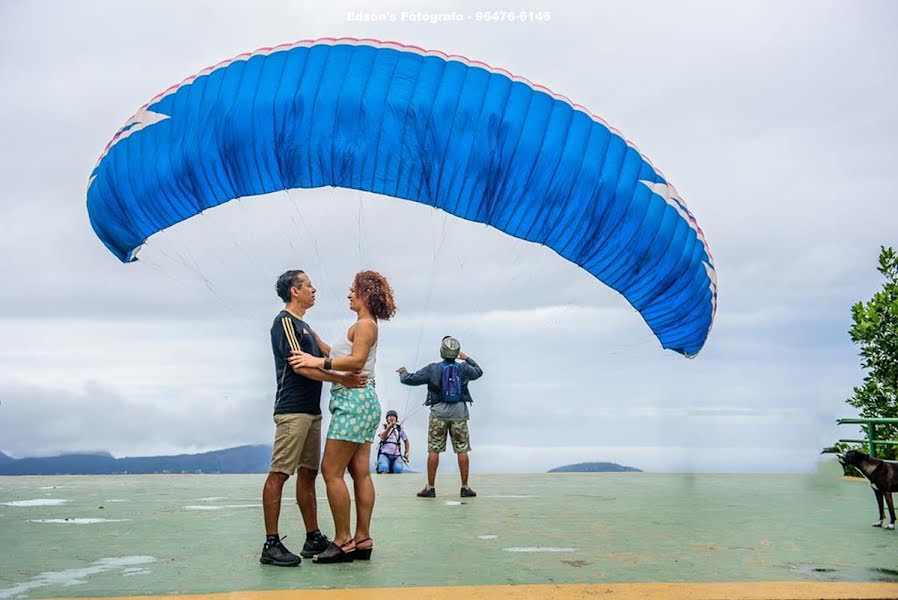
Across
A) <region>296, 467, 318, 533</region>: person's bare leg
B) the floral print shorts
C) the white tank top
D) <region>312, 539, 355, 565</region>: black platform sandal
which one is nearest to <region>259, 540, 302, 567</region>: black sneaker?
<region>312, 539, 355, 565</region>: black platform sandal

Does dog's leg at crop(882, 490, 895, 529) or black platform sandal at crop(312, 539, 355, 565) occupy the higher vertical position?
dog's leg at crop(882, 490, 895, 529)

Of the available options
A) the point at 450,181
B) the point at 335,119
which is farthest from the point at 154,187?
the point at 450,181

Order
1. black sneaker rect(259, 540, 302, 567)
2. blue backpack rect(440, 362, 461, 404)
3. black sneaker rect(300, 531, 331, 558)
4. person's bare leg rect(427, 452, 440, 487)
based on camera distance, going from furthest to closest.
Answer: person's bare leg rect(427, 452, 440, 487) → blue backpack rect(440, 362, 461, 404) → black sneaker rect(300, 531, 331, 558) → black sneaker rect(259, 540, 302, 567)

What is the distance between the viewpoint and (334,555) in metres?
5.70

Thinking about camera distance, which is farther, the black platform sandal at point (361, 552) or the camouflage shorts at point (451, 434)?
the camouflage shorts at point (451, 434)

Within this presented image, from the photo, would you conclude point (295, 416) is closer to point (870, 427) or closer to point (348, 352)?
point (348, 352)

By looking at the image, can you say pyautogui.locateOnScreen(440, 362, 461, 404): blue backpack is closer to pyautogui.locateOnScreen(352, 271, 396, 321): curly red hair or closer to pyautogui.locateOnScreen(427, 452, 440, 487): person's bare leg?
pyautogui.locateOnScreen(427, 452, 440, 487): person's bare leg

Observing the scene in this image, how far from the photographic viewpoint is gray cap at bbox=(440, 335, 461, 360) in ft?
34.8

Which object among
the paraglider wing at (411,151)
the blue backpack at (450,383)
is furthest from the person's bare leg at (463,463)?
the paraglider wing at (411,151)

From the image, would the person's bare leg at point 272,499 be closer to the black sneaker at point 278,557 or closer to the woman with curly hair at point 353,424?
the black sneaker at point 278,557

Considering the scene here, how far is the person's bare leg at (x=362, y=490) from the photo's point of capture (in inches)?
228

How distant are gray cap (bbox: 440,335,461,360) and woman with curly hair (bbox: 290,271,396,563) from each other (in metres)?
4.72

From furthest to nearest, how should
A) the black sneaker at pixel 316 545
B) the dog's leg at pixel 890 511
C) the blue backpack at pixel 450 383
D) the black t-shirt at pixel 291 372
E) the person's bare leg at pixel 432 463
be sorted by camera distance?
1. the person's bare leg at pixel 432 463
2. the blue backpack at pixel 450 383
3. the dog's leg at pixel 890 511
4. the black sneaker at pixel 316 545
5. the black t-shirt at pixel 291 372

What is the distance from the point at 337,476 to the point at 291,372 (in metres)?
0.71
